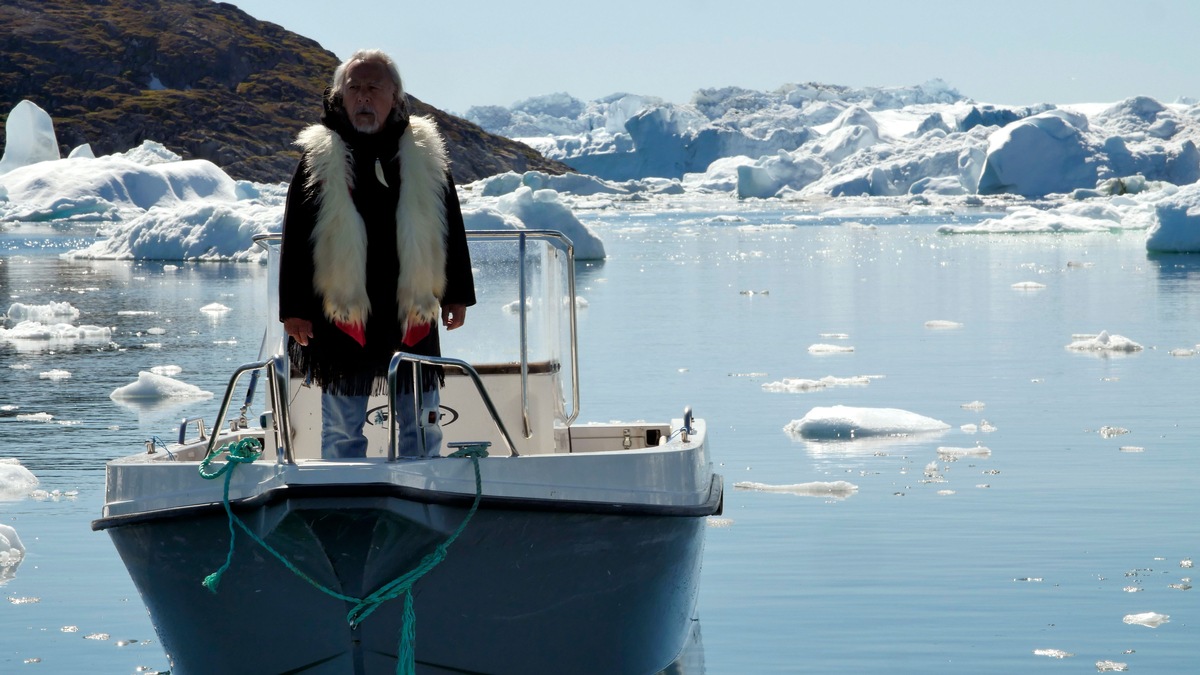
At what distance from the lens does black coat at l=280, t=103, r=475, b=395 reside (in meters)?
3.86

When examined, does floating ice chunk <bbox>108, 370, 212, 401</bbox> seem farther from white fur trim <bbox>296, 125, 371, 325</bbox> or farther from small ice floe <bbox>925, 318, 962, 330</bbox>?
small ice floe <bbox>925, 318, 962, 330</bbox>

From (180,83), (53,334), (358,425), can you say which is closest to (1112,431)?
(358,425)

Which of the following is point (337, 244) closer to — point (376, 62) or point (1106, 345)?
point (376, 62)

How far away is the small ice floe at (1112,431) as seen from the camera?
919cm

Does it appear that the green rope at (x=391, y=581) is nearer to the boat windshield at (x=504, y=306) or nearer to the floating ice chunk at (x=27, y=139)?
the boat windshield at (x=504, y=306)

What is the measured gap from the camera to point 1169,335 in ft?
50.2

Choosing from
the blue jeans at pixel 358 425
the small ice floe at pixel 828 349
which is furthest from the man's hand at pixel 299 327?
the small ice floe at pixel 828 349

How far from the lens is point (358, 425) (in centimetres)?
401

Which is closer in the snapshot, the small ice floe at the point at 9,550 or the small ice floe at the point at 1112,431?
the small ice floe at the point at 9,550

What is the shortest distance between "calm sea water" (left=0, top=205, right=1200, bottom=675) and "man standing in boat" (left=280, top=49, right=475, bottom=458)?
28.8 inches

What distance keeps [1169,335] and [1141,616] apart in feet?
35.5

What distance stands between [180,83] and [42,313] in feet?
308

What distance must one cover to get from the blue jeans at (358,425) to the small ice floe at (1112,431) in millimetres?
6255

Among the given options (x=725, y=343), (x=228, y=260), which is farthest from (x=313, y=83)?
(x=725, y=343)
